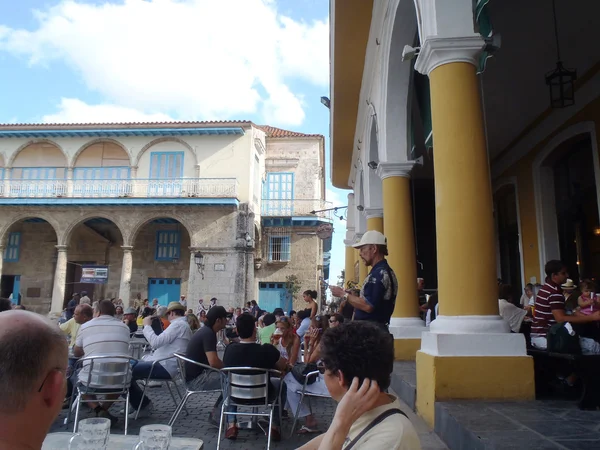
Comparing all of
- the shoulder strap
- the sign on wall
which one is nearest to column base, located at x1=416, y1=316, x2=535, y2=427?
the shoulder strap

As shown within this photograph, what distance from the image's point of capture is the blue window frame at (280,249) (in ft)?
68.9

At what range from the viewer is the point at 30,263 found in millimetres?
20656

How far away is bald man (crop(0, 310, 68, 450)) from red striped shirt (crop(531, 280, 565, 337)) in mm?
4011

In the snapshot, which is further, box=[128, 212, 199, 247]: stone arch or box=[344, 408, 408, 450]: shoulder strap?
box=[128, 212, 199, 247]: stone arch

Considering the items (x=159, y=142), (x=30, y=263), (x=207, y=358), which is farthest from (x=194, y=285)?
(x=207, y=358)

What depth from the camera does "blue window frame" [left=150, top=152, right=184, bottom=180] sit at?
2006cm

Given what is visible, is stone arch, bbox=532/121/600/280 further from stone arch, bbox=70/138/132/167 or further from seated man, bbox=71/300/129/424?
stone arch, bbox=70/138/132/167

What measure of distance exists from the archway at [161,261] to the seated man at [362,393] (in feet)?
61.8

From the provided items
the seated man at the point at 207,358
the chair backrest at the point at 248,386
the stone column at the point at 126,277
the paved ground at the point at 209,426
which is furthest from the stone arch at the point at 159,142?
the chair backrest at the point at 248,386

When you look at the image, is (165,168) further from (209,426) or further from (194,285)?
(209,426)

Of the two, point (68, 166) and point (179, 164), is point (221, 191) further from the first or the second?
point (68, 166)

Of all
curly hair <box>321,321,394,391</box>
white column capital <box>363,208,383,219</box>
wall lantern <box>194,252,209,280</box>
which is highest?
white column capital <box>363,208,383,219</box>

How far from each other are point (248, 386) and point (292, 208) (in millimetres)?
17783

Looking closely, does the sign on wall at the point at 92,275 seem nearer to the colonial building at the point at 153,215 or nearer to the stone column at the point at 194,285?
the colonial building at the point at 153,215
